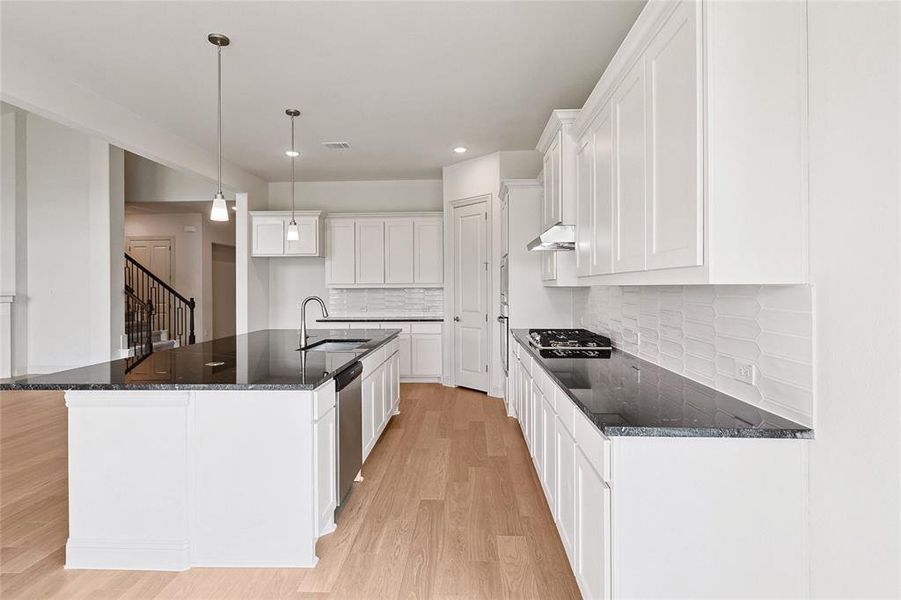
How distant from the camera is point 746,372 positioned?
1779 mm

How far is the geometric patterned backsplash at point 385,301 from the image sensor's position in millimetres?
6977

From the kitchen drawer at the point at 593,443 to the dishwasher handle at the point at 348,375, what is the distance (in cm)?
127

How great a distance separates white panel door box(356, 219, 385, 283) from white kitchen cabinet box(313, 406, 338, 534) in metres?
4.24

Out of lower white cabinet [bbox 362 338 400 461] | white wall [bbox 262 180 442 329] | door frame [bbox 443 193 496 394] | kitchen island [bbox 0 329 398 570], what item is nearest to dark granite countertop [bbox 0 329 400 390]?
kitchen island [bbox 0 329 398 570]

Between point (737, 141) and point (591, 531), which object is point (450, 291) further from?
point (737, 141)

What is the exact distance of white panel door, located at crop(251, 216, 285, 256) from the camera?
6.49 metres

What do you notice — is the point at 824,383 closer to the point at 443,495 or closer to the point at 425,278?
the point at 443,495

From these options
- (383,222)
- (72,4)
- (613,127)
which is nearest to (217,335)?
(383,222)

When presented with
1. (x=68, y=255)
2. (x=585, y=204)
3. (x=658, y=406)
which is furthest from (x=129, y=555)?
(x=68, y=255)

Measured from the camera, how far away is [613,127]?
2.27m

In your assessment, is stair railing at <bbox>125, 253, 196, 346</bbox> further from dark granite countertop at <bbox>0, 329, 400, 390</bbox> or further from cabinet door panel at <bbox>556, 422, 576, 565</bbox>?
cabinet door panel at <bbox>556, 422, 576, 565</bbox>

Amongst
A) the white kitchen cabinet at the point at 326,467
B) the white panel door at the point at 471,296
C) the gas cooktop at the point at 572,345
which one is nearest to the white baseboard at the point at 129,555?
the white kitchen cabinet at the point at 326,467

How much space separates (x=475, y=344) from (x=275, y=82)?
140 inches

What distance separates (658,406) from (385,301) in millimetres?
5543
